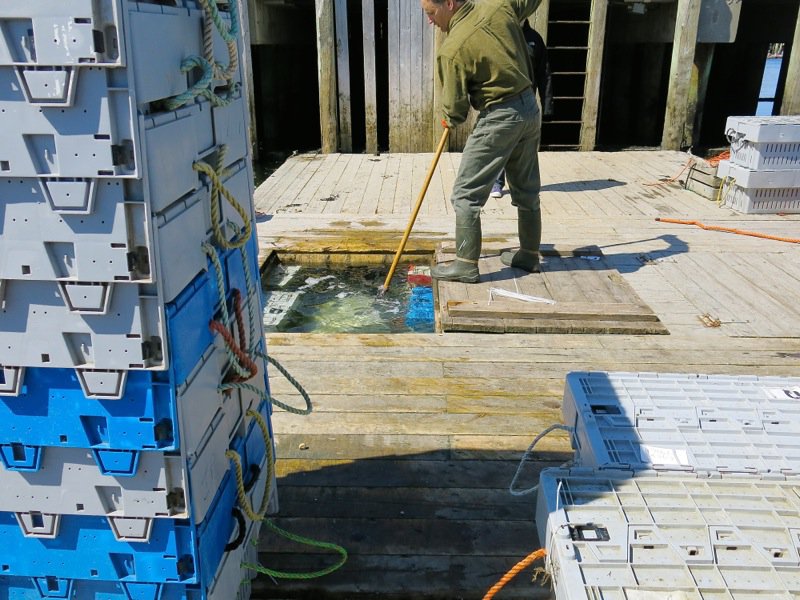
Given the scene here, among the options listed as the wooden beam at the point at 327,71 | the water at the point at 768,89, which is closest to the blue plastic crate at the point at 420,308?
the wooden beam at the point at 327,71

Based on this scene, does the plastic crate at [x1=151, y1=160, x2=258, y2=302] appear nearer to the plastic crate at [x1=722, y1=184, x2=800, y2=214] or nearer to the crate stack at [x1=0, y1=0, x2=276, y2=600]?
the crate stack at [x1=0, y1=0, x2=276, y2=600]

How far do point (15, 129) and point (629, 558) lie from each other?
167 cm

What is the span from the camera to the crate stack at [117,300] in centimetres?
140

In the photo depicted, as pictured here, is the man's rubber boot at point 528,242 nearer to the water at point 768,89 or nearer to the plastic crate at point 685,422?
the plastic crate at point 685,422

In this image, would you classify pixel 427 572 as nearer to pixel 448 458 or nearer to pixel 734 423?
pixel 448 458

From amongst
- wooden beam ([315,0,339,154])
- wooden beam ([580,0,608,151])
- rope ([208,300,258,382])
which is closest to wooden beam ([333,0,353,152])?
wooden beam ([315,0,339,154])

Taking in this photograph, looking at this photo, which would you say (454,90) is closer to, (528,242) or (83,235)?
(528,242)

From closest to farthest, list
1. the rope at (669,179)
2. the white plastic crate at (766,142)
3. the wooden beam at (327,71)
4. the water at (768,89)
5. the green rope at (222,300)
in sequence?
the green rope at (222,300) → the white plastic crate at (766,142) → the rope at (669,179) → the wooden beam at (327,71) → the water at (768,89)

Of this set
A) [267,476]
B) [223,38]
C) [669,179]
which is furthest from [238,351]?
[669,179]

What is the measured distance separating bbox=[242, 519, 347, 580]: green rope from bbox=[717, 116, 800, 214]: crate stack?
18.0 ft

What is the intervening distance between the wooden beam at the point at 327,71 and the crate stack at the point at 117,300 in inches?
334

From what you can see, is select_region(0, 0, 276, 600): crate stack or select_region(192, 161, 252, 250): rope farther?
select_region(192, 161, 252, 250): rope

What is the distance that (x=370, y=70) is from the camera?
1009 cm

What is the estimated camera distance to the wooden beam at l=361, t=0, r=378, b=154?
9.87 meters
